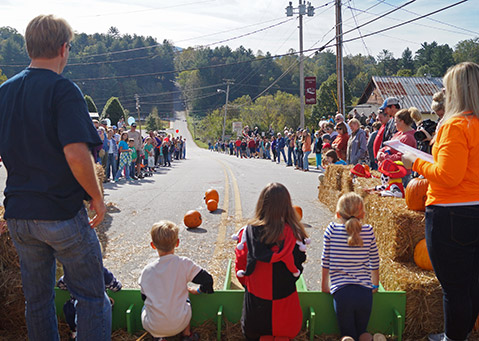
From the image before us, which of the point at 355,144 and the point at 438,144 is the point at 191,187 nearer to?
the point at 355,144

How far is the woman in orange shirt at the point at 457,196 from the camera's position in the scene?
2969 millimetres

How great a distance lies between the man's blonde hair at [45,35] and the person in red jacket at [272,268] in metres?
1.86

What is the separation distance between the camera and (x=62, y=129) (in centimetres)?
252

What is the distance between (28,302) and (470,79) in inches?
134

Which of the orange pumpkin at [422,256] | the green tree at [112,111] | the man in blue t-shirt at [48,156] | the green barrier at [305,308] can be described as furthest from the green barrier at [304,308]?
the green tree at [112,111]

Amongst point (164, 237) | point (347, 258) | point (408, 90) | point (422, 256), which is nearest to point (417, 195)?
point (422, 256)

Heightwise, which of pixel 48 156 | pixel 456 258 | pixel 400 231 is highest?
pixel 48 156

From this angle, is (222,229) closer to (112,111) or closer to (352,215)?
(352,215)

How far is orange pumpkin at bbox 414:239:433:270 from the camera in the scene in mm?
4371

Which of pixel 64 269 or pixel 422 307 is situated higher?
pixel 64 269

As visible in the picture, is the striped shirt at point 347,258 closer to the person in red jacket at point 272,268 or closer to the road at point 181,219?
the person in red jacket at point 272,268

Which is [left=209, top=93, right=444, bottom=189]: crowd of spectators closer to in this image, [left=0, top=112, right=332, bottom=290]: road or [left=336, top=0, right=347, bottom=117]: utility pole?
[left=0, top=112, right=332, bottom=290]: road

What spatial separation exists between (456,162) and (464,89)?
1.74ft

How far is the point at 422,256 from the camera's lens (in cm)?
439
